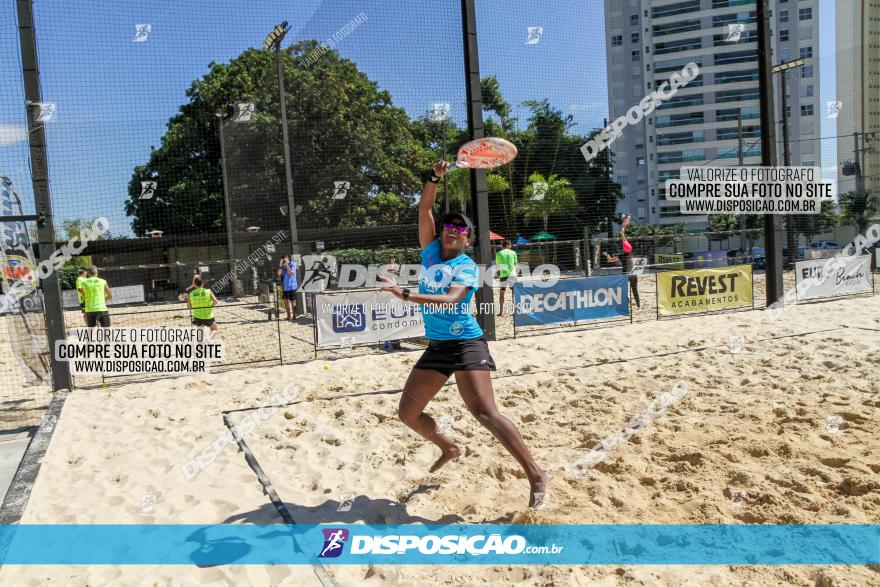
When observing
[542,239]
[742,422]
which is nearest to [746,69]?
[542,239]

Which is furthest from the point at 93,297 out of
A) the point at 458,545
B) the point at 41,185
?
the point at 458,545

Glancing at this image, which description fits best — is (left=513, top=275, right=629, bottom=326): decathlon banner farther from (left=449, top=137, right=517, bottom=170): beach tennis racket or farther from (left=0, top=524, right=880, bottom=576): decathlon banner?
(left=0, top=524, right=880, bottom=576): decathlon banner

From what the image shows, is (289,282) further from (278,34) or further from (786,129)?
(786,129)

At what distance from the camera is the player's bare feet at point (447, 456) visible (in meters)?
3.92

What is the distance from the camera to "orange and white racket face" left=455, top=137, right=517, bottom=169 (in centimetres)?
407

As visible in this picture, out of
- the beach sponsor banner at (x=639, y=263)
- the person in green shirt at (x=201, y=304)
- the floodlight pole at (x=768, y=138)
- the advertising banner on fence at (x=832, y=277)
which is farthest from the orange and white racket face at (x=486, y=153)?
the beach sponsor banner at (x=639, y=263)

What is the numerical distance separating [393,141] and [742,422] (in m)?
→ 22.2

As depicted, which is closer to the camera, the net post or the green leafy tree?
the net post

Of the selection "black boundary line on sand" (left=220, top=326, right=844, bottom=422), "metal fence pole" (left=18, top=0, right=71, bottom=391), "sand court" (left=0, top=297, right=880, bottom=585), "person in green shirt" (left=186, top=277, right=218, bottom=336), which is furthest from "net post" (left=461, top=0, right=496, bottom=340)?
"metal fence pole" (left=18, top=0, right=71, bottom=391)

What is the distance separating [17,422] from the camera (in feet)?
22.1

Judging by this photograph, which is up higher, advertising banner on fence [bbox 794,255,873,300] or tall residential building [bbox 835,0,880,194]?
tall residential building [bbox 835,0,880,194]

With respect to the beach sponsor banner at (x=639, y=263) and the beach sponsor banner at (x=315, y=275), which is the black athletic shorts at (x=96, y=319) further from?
the beach sponsor banner at (x=639, y=263)

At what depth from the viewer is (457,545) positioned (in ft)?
10.4

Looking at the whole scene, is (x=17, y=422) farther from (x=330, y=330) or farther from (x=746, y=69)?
(x=746, y=69)
